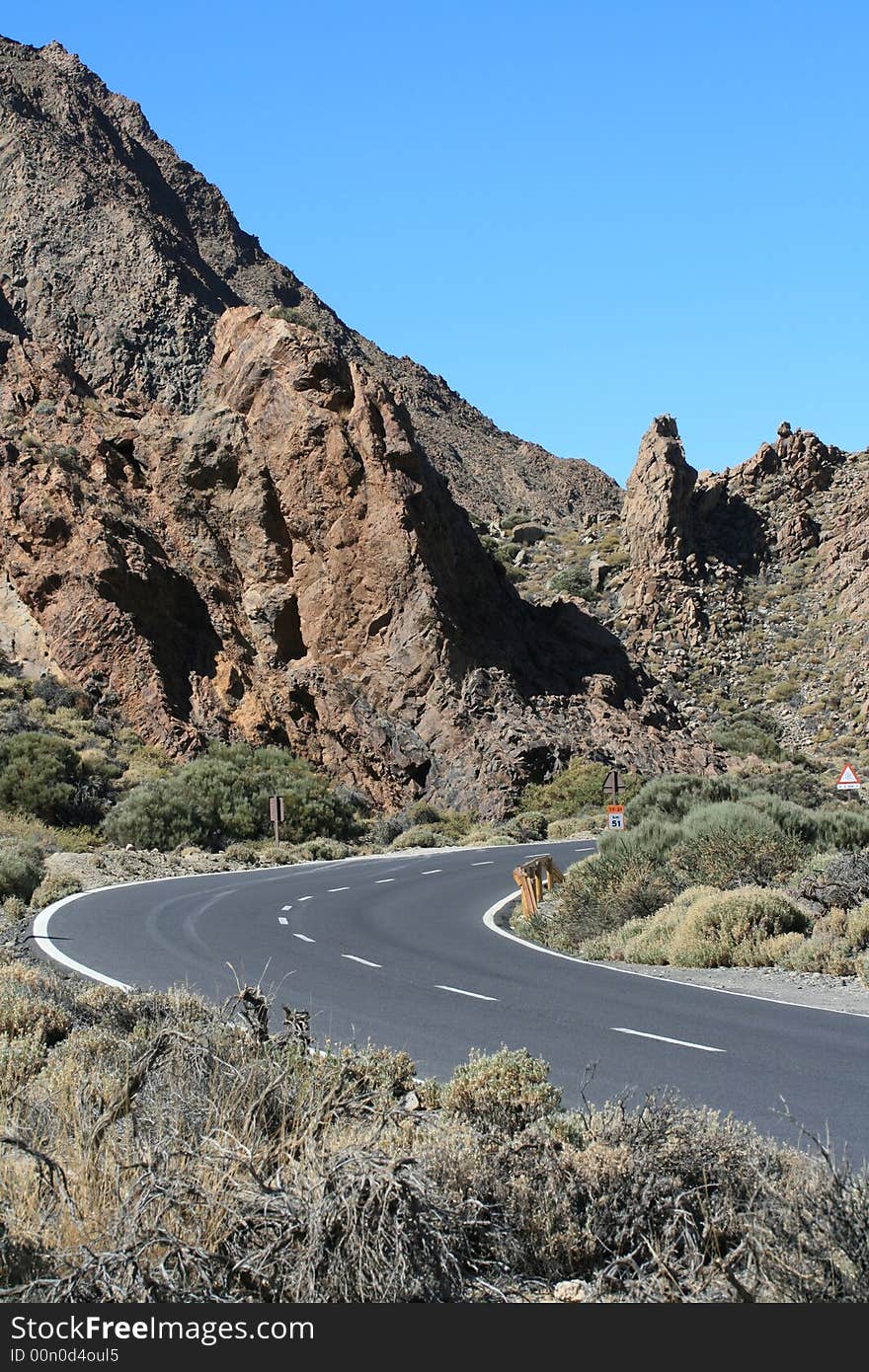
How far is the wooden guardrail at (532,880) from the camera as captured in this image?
18.9 m

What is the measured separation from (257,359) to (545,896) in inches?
1285

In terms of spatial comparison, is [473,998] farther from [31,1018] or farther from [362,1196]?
[362,1196]

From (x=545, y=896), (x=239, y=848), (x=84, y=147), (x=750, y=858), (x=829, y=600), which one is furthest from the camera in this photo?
(x=84, y=147)

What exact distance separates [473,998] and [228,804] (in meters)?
24.8

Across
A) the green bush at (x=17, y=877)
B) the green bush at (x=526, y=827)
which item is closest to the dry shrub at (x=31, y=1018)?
the green bush at (x=17, y=877)

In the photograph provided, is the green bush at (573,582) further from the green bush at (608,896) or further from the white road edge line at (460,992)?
the white road edge line at (460,992)

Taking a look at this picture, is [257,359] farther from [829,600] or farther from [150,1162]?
[150,1162]

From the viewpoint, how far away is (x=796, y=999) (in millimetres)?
11547

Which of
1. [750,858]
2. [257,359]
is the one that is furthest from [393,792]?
[750,858]

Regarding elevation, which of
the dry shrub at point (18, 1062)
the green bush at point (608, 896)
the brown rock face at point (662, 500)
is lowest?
the green bush at point (608, 896)

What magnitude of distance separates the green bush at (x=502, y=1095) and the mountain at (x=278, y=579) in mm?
34023

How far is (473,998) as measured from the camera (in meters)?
11.6

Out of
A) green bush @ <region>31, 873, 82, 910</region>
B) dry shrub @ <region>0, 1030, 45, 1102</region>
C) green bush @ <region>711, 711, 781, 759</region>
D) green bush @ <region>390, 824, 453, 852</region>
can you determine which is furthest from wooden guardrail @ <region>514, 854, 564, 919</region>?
green bush @ <region>711, 711, 781, 759</region>

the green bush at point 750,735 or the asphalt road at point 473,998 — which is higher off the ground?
the green bush at point 750,735
